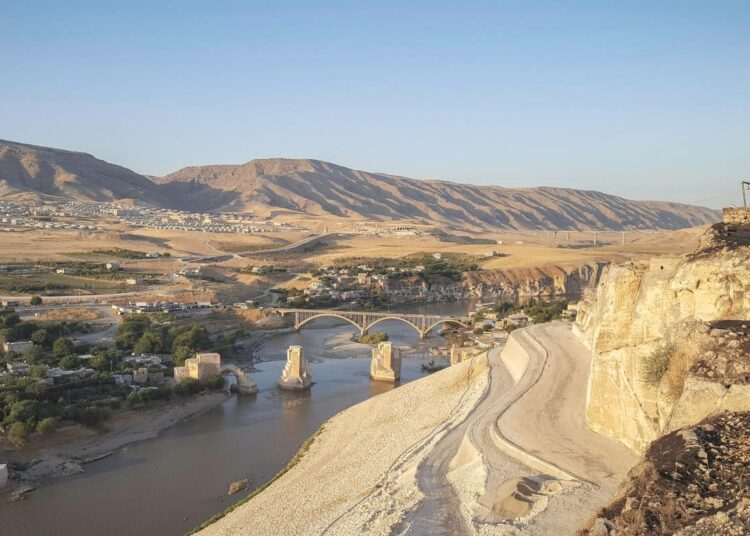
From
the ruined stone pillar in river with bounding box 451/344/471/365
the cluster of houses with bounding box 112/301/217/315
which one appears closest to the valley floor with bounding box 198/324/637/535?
the ruined stone pillar in river with bounding box 451/344/471/365

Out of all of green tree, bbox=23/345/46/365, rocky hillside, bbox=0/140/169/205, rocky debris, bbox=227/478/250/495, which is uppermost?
rocky hillside, bbox=0/140/169/205

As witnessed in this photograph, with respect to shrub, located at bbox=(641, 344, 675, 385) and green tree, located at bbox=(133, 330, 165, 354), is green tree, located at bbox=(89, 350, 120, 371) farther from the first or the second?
shrub, located at bbox=(641, 344, 675, 385)

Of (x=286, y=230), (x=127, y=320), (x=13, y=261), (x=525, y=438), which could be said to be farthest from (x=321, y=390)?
(x=286, y=230)

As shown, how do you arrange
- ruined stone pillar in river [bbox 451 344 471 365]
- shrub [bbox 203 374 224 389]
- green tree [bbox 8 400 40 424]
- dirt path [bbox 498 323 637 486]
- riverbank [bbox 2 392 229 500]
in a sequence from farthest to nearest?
1. ruined stone pillar in river [bbox 451 344 471 365]
2. shrub [bbox 203 374 224 389]
3. green tree [bbox 8 400 40 424]
4. riverbank [bbox 2 392 229 500]
5. dirt path [bbox 498 323 637 486]

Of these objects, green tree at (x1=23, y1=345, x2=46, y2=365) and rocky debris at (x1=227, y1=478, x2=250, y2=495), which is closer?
rocky debris at (x1=227, y1=478, x2=250, y2=495)

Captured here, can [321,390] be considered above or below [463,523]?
below

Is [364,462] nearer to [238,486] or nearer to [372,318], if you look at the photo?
[238,486]

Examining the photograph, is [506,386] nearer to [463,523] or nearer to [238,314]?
[463,523]

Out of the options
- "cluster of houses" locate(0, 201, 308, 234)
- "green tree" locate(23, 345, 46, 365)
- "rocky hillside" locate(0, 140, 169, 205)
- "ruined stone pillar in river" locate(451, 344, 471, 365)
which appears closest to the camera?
"green tree" locate(23, 345, 46, 365)

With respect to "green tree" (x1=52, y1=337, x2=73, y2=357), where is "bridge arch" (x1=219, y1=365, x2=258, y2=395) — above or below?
below
